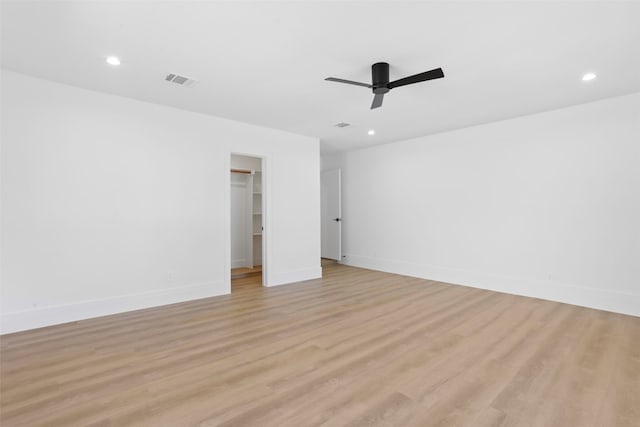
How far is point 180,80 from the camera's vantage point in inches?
132

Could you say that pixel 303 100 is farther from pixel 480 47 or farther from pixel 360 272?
pixel 360 272

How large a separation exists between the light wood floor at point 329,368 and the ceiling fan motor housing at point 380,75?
8.27ft

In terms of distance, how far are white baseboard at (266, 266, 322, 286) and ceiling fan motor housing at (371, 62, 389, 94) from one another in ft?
11.5

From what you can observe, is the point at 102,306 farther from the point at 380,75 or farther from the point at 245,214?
the point at 380,75

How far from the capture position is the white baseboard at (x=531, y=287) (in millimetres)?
3828

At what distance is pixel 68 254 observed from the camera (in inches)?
137

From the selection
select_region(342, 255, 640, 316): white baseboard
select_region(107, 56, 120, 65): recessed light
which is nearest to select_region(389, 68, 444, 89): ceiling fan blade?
select_region(107, 56, 120, 65): recessed light

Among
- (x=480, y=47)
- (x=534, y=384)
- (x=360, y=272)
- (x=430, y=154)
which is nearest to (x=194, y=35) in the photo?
(x=480, y=47)

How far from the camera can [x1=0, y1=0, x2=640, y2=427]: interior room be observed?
2.14m

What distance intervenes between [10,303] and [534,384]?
16.0 feet

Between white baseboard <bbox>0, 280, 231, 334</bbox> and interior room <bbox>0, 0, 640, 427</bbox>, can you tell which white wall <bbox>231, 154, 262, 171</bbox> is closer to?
interior room <bbox>0, 0, 640, 427</bbox>

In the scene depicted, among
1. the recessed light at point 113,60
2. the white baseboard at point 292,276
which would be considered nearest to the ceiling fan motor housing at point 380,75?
the recessed light at point 113,60

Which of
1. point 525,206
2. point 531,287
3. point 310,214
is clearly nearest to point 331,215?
point 310,214

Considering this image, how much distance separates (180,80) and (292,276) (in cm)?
358
